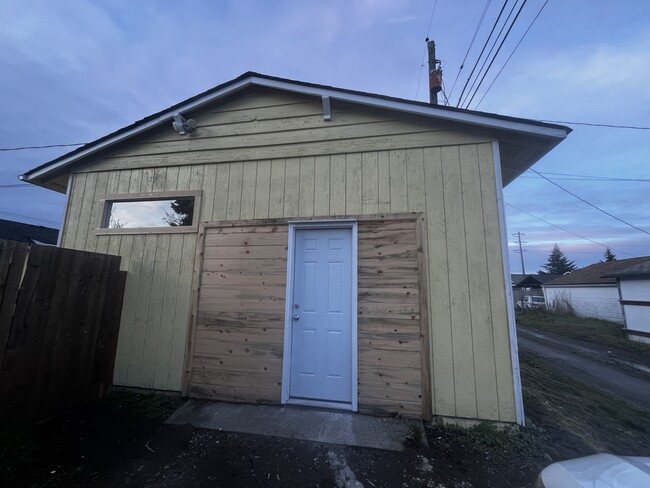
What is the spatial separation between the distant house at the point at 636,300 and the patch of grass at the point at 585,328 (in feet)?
1.65

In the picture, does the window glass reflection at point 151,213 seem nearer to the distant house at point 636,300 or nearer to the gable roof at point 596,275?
the distant house at point 636,300

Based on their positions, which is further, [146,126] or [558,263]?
[558,263]

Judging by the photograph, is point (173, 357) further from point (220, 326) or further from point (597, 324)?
point (597, 324)

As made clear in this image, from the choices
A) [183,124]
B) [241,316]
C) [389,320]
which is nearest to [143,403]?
[241,316]

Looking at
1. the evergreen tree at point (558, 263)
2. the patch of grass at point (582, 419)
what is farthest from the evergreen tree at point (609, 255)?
the patch of grass at point (582, 419)

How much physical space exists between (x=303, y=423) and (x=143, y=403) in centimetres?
227

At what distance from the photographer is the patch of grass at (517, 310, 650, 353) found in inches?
416

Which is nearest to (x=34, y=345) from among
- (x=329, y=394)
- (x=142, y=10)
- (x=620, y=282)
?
(x=329, y=394)

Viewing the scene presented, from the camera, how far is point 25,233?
15.3 metres

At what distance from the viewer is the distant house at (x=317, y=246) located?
10.9ft

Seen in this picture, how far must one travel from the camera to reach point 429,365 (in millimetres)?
3264

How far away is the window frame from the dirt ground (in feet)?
8.12

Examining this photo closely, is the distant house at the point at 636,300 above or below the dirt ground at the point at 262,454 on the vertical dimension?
above

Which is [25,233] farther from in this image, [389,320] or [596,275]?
[596,275]
